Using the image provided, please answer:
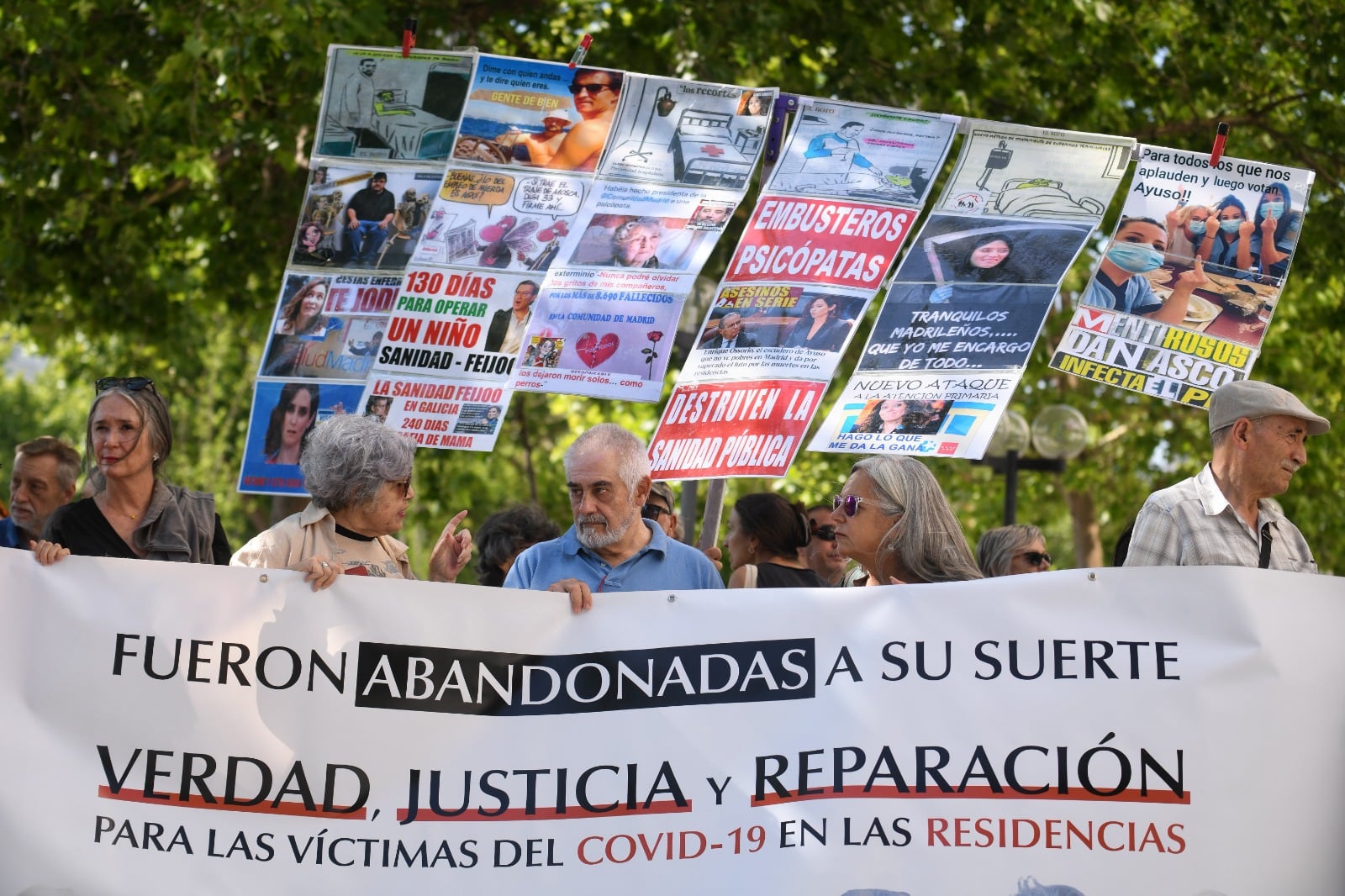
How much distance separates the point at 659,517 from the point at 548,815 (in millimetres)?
2290

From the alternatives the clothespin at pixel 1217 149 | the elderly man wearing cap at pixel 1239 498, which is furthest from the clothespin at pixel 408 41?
the elderly man wearing cap at pixel 1239 498

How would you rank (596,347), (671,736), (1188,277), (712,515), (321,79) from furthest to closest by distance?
(321,79) < (712,515) < (596,347) < (1188,277) < (671,736)

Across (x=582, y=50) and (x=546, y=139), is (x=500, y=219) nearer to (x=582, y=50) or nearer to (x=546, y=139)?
(x=546, y=139)

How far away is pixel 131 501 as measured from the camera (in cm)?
481

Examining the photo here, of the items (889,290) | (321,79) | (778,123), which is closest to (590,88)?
(778,123)

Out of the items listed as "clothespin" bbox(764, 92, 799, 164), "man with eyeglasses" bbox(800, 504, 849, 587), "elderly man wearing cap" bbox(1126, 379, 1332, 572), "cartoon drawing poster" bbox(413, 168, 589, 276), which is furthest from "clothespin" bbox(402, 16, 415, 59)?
"elderly man wearing cap" bbox(1126, 379, 1332, 572)

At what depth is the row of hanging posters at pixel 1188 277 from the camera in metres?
5.59

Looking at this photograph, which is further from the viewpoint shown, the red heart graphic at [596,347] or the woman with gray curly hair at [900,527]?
the red heart graphic at [596,347]

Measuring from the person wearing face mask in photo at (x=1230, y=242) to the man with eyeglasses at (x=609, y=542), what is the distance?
7.42 feet

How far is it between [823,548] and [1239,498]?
2237mm

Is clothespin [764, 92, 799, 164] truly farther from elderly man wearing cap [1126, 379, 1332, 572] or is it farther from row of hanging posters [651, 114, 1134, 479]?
elderly man wearing cap [1126, 379, 1332, 572]

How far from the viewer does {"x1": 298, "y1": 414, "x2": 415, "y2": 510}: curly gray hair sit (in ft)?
15.0

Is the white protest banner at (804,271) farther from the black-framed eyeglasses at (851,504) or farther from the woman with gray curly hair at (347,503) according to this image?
the woman with gray curly hair at (347,503)

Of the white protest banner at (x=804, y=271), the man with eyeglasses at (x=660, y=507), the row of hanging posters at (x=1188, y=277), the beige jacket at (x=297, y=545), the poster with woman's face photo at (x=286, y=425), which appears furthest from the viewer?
the man with eyeglasses at (x=660, y=507)
